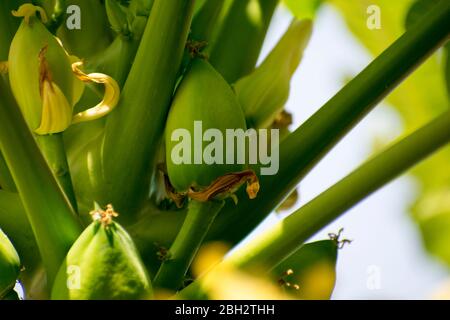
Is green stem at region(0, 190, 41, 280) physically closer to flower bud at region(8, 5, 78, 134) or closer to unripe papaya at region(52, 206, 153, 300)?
flower bud at region(8, 5, 78, 134)

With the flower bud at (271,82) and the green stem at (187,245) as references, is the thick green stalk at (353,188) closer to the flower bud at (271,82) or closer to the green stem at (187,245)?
the green stem at (187,245)

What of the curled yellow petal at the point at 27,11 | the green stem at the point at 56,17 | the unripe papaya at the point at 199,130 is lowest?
the unripe papaya at the point at 199,130

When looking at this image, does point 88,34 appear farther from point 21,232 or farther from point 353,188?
point 353,188

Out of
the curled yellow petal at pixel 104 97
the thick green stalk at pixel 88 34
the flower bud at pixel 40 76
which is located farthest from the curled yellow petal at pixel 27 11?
the thick green stalk at pixel 88 34

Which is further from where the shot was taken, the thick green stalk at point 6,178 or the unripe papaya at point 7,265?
the thick green stalk at point 6,178

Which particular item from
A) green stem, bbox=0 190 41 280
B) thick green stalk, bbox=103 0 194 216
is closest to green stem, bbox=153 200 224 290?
thick green stalk, bbox=103 0 194 216

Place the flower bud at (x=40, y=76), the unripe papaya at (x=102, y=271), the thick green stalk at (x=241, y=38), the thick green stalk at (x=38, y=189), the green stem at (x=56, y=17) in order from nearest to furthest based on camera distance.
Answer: the unripe papaya at (x=102, y=271) < the thick green stalk at (x=38, y=189) < the flower bud at (x=40, y=76) < the green stem at (x=56, y=17) < the thick green stalk at (x=241, y=38)
